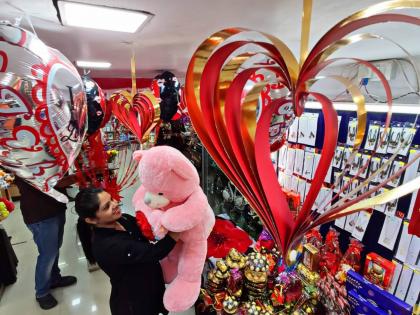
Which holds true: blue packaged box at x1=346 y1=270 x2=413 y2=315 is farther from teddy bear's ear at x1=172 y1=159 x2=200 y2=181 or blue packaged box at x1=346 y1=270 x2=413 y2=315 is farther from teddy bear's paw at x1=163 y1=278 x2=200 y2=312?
teddy bear's ear at x1=172 y1=159 x2=200 y2=181

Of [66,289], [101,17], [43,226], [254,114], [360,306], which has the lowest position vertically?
[66,289]

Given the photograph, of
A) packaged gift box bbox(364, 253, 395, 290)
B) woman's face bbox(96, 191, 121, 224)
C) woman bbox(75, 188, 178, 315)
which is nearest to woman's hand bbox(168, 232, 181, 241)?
woman bbox(75, 188, 178, 315)

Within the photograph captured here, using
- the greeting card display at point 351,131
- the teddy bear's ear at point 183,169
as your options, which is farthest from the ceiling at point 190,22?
the teddy bear's ear at point 183,169

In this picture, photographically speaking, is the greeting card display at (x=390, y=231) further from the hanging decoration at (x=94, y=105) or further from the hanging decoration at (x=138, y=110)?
the hanging decoration at (x=94, y=105)

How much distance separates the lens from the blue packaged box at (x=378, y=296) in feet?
3.46

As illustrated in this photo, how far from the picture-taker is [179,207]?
1001 millimetres

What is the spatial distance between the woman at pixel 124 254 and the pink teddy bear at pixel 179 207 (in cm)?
12

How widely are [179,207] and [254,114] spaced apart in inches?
22.5

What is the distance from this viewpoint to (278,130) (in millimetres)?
1093

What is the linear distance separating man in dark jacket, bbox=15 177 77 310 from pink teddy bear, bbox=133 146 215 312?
120 centimetres

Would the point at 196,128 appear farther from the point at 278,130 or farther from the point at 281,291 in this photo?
the point at 281,291

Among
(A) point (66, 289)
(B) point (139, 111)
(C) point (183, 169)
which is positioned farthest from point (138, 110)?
(A) point (66, 289)

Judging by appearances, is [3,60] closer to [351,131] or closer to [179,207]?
[179,207]

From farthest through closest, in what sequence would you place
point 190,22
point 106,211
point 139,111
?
1. point 139,111
2. point 106,211
3. point 190,22
